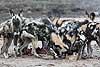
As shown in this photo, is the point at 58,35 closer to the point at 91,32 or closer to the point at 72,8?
the point at 91,32

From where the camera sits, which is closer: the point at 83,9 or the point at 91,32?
the point at 91,32

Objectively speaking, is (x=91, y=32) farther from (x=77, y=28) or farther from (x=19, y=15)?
(x=19, y=15)

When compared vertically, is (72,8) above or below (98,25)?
below

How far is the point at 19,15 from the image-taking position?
18578 millimetres

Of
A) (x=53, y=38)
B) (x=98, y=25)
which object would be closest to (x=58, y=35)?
(x=53, y=38)

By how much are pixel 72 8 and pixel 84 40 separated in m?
23.3

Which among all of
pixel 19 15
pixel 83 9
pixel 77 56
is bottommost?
pixel 83 9

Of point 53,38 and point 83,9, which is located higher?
point 53,38

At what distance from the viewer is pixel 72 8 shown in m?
41.2

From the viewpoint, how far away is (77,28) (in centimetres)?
1819

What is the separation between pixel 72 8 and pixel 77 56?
2342 cm

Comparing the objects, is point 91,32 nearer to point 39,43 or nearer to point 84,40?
point 84,40

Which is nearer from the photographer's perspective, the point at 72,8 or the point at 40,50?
the point at 40,50

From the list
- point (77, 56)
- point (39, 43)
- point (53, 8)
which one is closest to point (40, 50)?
point (39, 43)
